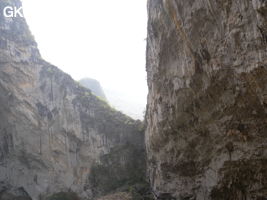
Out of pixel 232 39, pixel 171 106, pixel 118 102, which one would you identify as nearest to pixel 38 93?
pixel 171 106

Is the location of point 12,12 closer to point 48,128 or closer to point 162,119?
point 48,128

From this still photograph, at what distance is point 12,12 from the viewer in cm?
3697

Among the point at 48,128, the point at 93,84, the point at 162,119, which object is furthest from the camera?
the point at 93,84

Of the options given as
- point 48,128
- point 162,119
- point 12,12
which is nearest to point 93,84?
point 12,12

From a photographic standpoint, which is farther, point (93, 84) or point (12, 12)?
point (93, 84)

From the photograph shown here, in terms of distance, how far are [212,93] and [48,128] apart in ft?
72.9

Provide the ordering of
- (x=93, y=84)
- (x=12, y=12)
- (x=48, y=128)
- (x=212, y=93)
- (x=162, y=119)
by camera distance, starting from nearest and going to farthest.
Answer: (x=212, y=93) → (x=162, y=119) → (x=48, y=128) → (x=12, y=12) → (x=93, y=84)

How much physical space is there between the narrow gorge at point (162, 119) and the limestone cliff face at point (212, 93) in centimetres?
4

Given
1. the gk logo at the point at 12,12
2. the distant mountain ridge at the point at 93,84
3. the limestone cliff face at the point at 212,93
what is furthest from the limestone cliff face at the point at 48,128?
the distant mountain ridge at the point at 93,84

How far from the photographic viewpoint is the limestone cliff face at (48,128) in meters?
30.6

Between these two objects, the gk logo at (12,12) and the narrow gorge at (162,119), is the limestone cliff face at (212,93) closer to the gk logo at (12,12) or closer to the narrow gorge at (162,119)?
the narrow gorge at (162,119)

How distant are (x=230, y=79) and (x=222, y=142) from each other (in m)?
2.83

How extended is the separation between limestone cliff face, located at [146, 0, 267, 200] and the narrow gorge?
0.13 ft

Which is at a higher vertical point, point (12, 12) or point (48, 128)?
point (12, 12)
